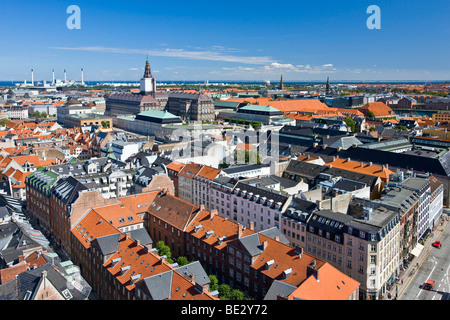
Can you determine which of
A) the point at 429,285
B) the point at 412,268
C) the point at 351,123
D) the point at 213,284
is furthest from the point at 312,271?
the point at 351,123

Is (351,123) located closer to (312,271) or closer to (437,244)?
(437,244)

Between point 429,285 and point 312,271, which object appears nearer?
point 312,271

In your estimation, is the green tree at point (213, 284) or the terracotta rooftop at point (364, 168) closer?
the green tree at point (213, 284)

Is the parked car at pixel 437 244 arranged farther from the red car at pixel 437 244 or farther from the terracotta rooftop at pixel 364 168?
the terracotta rooftop at pixel 364 168

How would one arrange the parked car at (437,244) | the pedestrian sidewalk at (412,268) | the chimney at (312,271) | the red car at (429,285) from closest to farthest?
the chimney at (312,271)
the pedestrian sidewalk at (412,268)
the red car at (429,285)
the parked car at (437,244)

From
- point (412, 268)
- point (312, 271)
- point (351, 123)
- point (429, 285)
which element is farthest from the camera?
point (351, 123)

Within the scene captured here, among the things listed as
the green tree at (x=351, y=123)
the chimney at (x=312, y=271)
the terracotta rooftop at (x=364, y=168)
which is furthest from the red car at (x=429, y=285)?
the green tree at (x=351, y=123)

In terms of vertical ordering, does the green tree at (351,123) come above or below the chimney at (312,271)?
above

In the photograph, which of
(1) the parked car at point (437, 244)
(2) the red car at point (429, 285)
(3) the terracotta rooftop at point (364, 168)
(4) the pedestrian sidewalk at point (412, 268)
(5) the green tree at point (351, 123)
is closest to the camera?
(4) the pedestrian sidewalk at point (412, 268)
